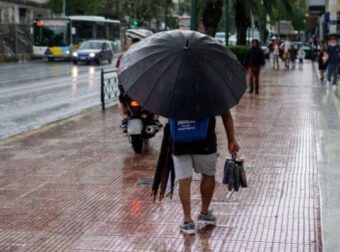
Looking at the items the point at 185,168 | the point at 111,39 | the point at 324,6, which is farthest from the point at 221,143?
the point at 111,39

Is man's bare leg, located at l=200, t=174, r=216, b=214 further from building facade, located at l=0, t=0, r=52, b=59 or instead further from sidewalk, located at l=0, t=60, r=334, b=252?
building facade, located at l=0, t=0, r=52, b=59

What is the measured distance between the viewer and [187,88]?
594 cm

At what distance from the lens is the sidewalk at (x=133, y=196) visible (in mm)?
6227

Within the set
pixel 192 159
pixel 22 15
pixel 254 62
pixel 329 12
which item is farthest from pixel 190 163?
pixel 22 15

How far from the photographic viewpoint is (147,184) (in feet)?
28.1

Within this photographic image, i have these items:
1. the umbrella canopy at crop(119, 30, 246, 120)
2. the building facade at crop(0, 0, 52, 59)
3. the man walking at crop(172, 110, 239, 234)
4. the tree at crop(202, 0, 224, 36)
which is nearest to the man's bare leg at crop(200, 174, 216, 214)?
the man walking at crop(172, 110, 239, 234)

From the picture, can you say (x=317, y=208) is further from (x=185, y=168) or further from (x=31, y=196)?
(x=31, y=196)

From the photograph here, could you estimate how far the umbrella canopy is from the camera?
593cm

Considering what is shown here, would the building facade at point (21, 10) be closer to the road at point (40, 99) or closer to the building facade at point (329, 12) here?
the building facade at point (329, 12)

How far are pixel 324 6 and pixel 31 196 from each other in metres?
37.6

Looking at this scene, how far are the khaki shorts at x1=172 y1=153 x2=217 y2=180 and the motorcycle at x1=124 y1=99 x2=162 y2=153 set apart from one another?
436cm

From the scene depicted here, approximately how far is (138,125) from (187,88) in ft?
15.8

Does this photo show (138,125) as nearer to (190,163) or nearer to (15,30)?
(190,163)

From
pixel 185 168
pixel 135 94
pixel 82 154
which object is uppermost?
pixel 135 94
